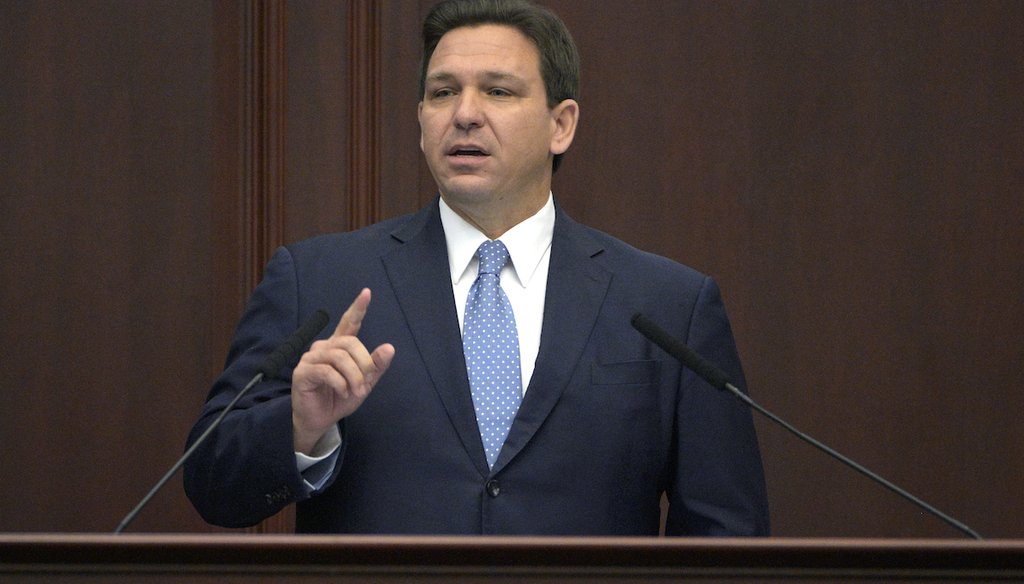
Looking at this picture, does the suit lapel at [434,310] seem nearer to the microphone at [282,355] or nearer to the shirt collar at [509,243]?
the shirt collar at [509,243]

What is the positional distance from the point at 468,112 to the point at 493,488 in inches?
20.4

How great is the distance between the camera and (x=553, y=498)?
1.79 metres

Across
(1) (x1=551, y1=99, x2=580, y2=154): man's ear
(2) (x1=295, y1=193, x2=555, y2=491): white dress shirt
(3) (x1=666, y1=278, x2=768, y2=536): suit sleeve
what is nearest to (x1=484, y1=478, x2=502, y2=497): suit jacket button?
(2) (x1=295, y1=193, x2=555, y2=491): white dress shirt

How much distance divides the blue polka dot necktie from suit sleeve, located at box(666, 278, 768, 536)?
234mm

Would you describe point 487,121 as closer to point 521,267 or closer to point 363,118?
point 521,267

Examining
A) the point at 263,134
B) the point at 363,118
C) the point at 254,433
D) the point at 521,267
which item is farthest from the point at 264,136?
the point at 254,433

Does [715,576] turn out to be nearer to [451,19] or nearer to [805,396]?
[451,19]

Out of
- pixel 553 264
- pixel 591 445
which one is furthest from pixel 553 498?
pixel 553 264

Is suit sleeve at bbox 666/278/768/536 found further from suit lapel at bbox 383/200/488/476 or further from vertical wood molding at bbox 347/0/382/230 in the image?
vertical wood molding at bbox 347/0/382/230

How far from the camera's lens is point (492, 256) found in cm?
194

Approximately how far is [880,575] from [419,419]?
77cm

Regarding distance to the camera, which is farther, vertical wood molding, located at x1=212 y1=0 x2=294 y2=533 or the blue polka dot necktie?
vertical wood molding, located at x1=212 y1=0 x2=294 y2=533

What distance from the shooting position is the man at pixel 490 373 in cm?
176

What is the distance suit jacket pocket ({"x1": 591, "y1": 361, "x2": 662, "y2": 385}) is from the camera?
187 centimetres
